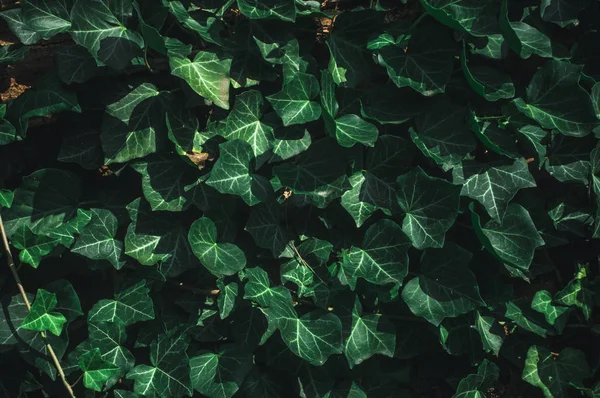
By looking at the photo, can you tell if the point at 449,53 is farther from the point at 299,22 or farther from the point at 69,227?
the point at 69,227

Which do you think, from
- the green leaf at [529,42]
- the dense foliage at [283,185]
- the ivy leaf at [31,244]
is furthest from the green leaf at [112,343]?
the green leaf at [529,42]

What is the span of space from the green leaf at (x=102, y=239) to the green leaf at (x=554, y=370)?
127 cm

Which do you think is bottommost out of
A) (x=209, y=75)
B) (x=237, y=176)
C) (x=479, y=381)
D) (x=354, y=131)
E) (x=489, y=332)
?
(x=479, y=381)

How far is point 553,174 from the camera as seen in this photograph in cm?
204

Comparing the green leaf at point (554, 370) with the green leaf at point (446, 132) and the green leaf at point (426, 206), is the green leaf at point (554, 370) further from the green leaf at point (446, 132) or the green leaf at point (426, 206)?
the green leaf at point (446, 132)

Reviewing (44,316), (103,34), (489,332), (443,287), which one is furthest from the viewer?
(489,332)

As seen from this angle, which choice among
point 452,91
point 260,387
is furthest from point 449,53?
point 260,387

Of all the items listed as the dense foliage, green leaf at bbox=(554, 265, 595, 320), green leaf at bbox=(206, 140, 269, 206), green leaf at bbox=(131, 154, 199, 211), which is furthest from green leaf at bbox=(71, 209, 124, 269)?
green leaf at bbox=(554, 265, 595, 320)

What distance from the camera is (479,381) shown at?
2.16 m

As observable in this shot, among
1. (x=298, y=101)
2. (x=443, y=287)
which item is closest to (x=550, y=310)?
(x=443, y=287)

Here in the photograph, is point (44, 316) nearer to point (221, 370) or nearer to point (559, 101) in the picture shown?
point (221, 370)

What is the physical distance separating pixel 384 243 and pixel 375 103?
1.28 ft

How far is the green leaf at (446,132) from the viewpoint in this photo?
1.95 meters

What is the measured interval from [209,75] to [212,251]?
0.48m
